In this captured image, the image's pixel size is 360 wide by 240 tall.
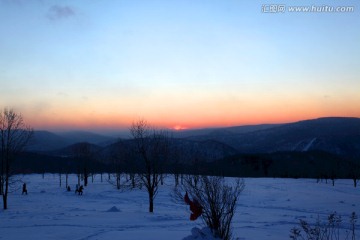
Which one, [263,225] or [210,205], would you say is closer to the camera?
[210,205]

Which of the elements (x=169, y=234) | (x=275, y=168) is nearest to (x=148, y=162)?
(x=169, y=234)

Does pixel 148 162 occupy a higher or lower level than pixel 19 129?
lower

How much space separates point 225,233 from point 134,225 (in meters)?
9.63

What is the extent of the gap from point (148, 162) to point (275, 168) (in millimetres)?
98833

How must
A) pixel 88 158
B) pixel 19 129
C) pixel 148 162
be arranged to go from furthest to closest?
pixel 88 158, pixel 19 129, pixel 148 162

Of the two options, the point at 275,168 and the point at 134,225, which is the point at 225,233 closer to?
the point at 134,225

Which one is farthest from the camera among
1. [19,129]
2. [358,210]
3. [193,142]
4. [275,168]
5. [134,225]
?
[193,142]

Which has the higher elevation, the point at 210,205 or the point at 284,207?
the point at 210,205

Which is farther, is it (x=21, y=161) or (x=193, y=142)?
(x=193, y=142)

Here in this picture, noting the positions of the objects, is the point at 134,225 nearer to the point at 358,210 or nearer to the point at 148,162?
the point at 148,162

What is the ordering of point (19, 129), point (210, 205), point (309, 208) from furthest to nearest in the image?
point (309, 208) < point (19, 129) < point (210, 205)

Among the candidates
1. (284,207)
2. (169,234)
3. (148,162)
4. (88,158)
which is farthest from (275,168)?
(169,234)

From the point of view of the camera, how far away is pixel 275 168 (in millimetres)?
115938

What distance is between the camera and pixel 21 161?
125m
